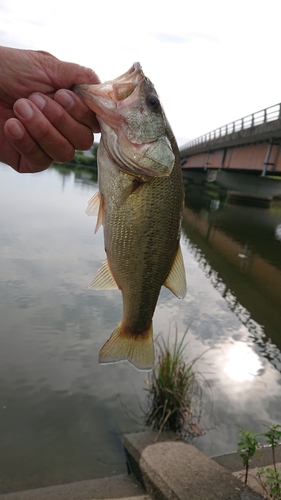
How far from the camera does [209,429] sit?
5.88 m

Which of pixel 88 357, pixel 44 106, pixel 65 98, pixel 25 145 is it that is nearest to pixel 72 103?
pixel 65 98

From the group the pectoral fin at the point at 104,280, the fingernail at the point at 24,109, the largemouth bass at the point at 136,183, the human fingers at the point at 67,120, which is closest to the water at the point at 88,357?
the pectoral fin at the point at 104,280

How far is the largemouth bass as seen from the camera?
2.23 metres

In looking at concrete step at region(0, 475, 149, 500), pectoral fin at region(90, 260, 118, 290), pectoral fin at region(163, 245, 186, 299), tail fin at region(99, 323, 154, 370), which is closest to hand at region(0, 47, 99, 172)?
pectoral fin at region(90, 260, 118, 290)

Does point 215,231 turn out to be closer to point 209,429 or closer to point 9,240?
point 9,240

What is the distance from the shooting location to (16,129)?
2.41 metres

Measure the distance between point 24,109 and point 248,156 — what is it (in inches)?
998

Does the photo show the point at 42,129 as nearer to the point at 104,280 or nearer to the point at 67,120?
the point at 67,120

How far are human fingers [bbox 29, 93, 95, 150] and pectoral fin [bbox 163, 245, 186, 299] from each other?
95cm

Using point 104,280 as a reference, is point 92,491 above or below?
below

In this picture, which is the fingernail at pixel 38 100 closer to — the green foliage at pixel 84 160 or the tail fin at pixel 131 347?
the tail fin at pixel 131 347

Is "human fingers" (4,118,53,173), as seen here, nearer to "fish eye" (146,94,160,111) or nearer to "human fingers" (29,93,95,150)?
"human fingers" (29,93,95,150)

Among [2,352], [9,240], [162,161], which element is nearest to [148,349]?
[162,161]

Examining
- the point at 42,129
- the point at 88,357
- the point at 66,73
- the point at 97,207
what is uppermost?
the point at 66,73
